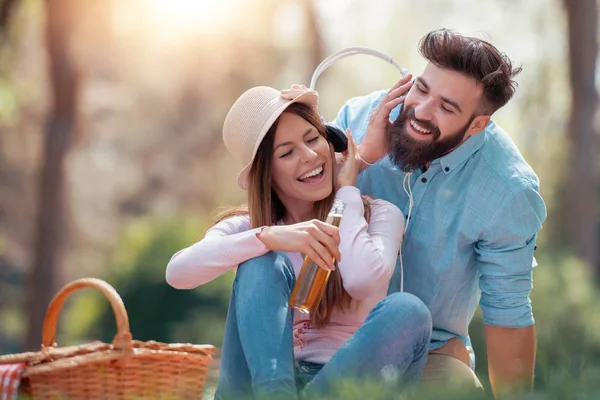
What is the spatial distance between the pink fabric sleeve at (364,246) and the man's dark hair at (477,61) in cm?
57

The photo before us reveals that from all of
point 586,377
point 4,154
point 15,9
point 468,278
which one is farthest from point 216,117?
point 586,377

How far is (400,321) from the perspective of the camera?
271 cm

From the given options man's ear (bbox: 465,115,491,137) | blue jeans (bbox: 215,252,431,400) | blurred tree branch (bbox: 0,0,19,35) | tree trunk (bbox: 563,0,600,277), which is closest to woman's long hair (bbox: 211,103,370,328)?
blue jeans (bbox: 215,252,431,400)

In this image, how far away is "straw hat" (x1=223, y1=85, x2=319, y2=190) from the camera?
3.15m

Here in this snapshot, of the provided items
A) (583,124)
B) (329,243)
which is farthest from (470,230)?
(583,124)

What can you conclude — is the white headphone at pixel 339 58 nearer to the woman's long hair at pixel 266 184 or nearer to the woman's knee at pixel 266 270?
the woman's long hair at pixel 266 184

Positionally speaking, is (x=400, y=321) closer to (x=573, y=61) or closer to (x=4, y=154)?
(x=573, y=61)

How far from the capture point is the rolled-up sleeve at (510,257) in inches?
127

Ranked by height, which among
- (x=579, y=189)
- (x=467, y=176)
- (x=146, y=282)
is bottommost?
(x=146, y=282)

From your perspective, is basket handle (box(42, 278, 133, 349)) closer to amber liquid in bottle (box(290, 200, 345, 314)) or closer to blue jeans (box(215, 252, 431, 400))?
blue jeans (box(215, 252, 431, 400))

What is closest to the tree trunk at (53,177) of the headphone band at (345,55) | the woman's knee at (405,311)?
the headphone band at (345,55)

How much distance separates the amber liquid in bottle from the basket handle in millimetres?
682

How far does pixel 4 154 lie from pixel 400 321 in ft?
42.8

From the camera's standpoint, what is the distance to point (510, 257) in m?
3.24
